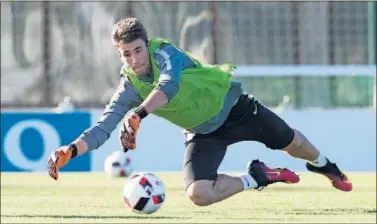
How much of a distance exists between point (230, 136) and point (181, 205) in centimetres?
196

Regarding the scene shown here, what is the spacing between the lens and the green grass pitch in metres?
10.3

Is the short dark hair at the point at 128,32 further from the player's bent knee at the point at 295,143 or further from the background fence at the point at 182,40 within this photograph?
the background fence at the point at 182,40

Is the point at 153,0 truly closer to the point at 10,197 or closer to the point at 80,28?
the point at 80,28

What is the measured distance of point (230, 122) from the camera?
9.95 metres

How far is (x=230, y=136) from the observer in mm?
9969

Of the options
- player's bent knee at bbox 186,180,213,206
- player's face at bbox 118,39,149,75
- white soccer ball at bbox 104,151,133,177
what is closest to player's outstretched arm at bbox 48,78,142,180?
player's face at bbox 118,39,149,75

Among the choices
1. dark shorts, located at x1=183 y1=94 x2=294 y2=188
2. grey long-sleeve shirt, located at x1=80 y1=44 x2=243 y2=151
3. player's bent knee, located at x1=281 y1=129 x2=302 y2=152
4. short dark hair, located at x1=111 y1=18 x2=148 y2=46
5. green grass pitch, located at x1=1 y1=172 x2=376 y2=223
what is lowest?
green grass pitch, located at x1=1 y1=172 x2=376 y2=223

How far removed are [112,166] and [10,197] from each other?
→ 3.19m

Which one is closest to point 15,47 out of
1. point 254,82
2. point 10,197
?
point 254,82

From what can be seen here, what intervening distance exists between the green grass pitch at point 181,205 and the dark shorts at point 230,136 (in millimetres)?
513

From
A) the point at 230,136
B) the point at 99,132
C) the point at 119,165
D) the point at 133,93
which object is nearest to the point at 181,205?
the point at 230,136

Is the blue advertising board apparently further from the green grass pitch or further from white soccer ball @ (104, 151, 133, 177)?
the green grass pitch

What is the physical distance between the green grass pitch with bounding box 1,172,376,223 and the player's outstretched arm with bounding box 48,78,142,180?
1.29m

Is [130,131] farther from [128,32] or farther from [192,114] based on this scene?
[192,114]
